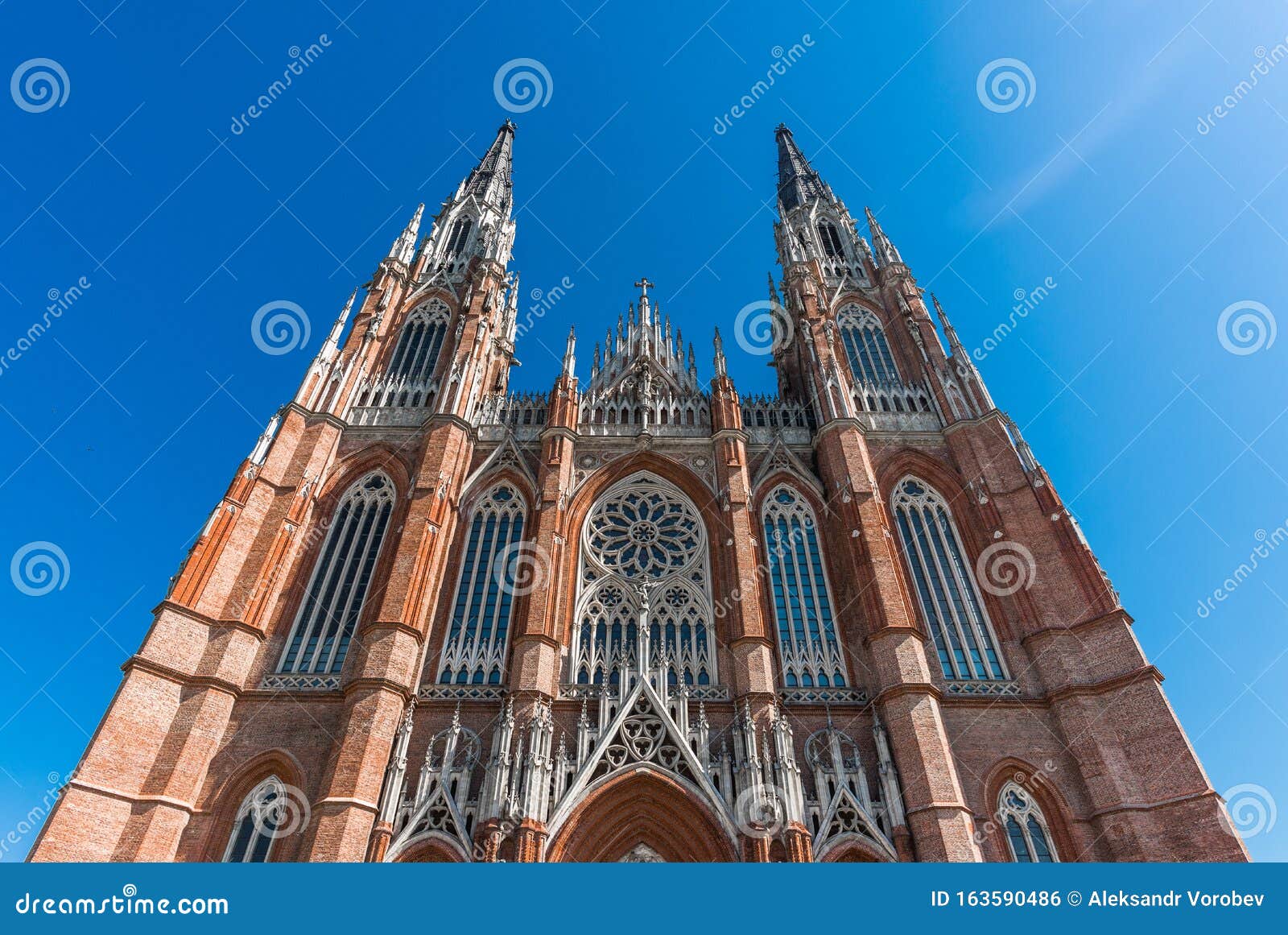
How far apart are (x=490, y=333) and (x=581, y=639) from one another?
15.3 meters

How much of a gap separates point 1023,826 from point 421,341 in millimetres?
27590

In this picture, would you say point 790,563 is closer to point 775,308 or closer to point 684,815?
point 684,815

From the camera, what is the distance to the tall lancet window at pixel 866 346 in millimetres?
30328

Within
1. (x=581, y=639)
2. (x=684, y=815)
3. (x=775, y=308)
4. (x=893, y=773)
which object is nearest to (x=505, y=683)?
(x=581, y=639)

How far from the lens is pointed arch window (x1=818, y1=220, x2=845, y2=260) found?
3809 centimetres

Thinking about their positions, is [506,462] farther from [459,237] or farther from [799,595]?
[459,237]

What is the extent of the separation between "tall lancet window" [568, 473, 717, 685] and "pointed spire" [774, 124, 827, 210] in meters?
24.7

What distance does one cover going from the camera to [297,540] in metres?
23.4

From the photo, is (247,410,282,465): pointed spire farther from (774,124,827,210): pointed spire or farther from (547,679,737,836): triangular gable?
(774,124,827,210): pointed spire

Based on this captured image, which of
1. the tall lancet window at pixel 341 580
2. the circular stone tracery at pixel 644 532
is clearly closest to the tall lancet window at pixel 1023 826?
the circular stone tracery at pixel 644 532

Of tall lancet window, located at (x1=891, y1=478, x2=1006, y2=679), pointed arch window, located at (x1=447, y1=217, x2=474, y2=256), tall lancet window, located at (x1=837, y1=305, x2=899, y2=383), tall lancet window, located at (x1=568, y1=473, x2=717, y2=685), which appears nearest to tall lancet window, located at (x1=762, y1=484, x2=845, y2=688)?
tall lancet window, located at (x1=568, y1=473, x2=717, y2=685)

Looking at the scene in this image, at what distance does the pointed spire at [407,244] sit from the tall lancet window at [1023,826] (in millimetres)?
31540

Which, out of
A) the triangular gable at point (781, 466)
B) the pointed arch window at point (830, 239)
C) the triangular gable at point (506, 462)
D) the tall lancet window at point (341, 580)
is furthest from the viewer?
the pointed arch window at point (830, 239)

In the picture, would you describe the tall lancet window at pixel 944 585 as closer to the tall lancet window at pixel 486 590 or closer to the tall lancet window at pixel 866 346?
the tall lancet window at pixel 866 346
